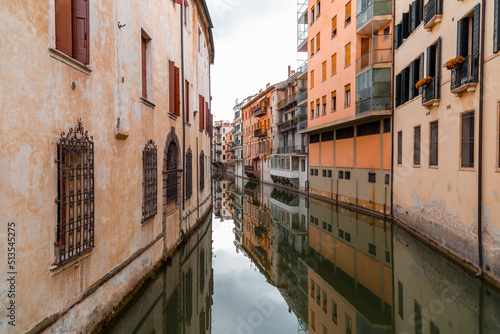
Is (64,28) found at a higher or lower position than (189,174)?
higher

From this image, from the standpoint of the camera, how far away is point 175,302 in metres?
7.55

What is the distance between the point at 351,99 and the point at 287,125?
15681 millimetres

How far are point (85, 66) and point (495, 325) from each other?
27.0 ft

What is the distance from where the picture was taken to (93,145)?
5617mm

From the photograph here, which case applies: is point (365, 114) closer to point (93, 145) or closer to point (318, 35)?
point (318, 35)

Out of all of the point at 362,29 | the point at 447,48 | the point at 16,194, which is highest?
the point at 362,29

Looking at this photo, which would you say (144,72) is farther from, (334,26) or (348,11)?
(334,26)

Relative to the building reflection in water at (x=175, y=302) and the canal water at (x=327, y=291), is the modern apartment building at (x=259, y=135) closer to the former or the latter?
the canal water at (x=327, y=291)

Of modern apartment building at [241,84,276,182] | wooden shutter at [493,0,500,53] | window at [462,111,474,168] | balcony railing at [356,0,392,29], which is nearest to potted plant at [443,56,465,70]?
wooden shutter at [493,0,500,53]

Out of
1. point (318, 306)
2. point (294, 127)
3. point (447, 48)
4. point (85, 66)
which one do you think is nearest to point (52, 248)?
point (85, 66)

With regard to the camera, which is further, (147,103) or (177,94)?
(177,94)

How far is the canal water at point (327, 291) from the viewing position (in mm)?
6480

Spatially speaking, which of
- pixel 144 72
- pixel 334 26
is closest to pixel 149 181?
pixel 144 72

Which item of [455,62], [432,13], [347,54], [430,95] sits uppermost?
[347,54]
